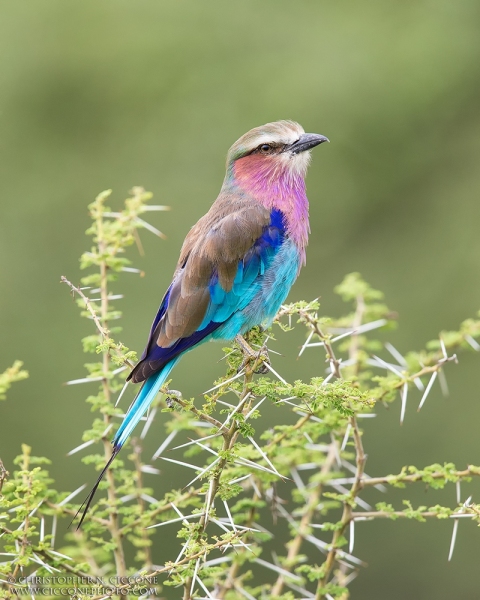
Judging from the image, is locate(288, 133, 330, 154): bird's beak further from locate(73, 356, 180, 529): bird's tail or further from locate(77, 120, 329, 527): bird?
locate(73, 356, 180, 529): bird's tail

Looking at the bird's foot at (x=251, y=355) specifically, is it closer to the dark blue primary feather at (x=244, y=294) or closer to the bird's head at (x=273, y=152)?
the dark blue primary feather at (x=244, y=294)

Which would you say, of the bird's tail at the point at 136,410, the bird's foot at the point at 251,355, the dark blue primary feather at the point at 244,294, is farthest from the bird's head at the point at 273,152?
the bird's tail at the point at 136,410

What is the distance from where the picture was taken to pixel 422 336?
24.3ft

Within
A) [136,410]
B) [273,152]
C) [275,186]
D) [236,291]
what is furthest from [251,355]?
[273,152]

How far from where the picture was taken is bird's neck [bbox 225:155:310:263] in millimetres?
3793

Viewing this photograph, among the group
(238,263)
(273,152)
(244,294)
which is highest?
(273,152)

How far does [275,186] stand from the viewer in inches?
152

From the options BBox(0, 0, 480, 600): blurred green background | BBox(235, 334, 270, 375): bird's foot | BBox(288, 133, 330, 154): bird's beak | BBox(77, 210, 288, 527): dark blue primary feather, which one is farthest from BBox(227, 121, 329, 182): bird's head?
BBox(0, 0, 480, 600): blurred green background

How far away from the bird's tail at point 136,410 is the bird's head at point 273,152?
102 centimetres

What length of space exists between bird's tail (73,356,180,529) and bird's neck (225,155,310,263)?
86 cm

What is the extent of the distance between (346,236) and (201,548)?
20.0 feet

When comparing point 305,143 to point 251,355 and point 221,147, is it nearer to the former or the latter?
point 251,355

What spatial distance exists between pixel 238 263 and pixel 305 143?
0.70m

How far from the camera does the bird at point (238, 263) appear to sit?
338cm
